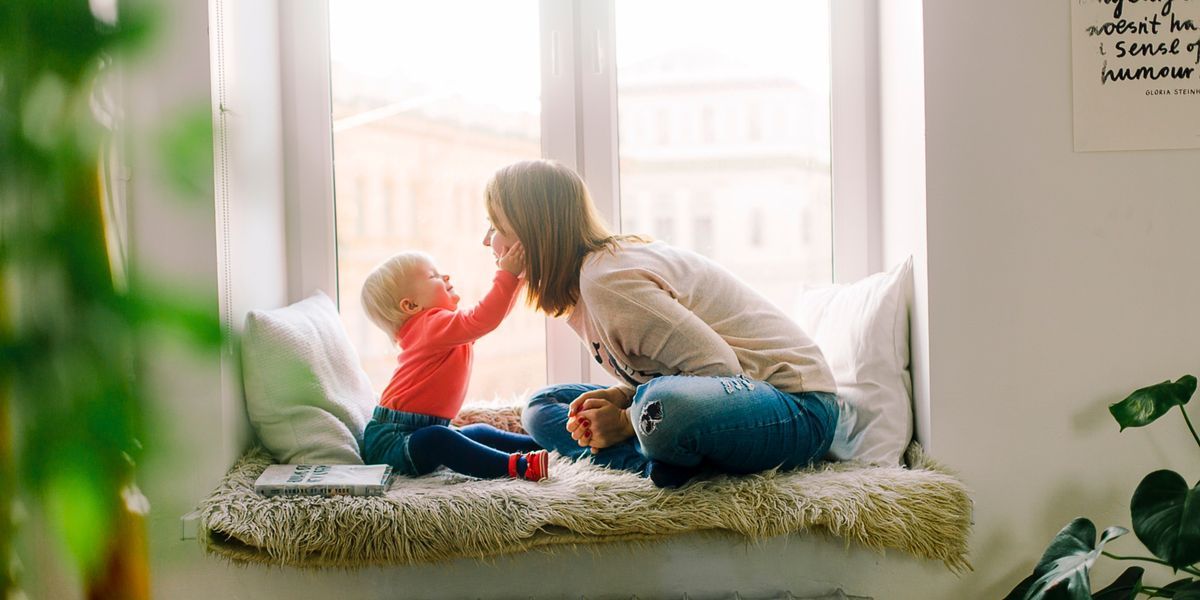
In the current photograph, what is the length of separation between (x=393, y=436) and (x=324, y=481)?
0.72ft

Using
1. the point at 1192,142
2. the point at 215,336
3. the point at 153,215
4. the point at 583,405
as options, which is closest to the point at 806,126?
the point at 1192,142

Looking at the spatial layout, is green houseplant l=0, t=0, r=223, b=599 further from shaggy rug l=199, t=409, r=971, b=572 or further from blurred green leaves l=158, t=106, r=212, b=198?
shaggy rug l=199, t=409, r=971, b=572

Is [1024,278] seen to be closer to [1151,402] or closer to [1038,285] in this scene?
[1038,285]

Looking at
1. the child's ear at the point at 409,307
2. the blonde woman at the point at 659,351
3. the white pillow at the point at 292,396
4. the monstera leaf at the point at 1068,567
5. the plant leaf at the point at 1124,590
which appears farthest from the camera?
the child's ear at the point at 409,307

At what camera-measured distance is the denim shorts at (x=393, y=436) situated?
1.72 metres

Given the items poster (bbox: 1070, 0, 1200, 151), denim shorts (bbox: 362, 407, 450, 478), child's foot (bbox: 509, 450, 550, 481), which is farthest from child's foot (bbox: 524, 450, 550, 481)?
poster (bbox: 1070, 0, 1200, 151)

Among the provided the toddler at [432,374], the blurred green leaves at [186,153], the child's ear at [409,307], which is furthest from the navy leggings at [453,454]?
the blurred green leaves at [186,153]

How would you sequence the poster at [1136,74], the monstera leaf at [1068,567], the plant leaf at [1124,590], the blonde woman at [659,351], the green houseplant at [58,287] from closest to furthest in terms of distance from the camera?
the green houseplant at [58,287] → the monstera leaf at [1068,567] → the plant leaf at [1124,590] → the blonde woman at [659,351] → the poster at [1136,74]

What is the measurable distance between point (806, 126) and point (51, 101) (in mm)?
1573

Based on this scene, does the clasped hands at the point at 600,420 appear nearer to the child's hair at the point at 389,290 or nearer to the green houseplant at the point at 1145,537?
the child's hair at the point at 389,290

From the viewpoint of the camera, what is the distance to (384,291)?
1.84 m

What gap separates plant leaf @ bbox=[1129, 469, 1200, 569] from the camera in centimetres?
130

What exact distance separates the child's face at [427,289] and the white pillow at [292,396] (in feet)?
0.74

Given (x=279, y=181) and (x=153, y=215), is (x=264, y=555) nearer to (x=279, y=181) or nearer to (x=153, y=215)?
(x=153, y=215)
